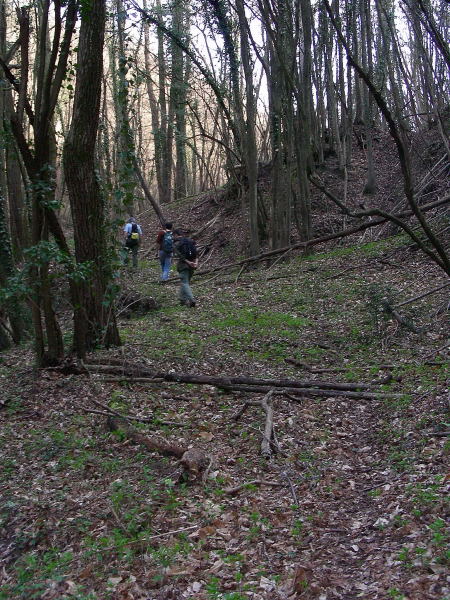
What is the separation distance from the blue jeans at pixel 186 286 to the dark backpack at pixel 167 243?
2346 mm

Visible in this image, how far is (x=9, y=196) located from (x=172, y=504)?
11.5m

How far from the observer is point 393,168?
23.6 metres

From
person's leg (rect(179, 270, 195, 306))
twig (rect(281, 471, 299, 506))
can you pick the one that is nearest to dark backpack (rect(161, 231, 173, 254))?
person's leg (rect(179, 270, 195, 306))

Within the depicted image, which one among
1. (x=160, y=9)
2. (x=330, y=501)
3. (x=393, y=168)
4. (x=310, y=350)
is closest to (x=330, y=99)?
(x=393, y=168)

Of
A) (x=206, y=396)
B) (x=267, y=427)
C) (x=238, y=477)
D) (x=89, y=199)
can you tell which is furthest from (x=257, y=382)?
(x=89, y=199)

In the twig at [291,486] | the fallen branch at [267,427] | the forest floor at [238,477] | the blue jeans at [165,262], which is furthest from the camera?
the blue jeans at [165,262]

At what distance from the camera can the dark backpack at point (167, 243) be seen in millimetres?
15414

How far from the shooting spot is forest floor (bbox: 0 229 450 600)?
410 cm

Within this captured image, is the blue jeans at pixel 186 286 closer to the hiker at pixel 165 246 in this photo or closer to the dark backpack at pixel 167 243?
the hiker at pixel 165 246

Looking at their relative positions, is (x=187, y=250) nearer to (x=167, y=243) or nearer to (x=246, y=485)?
(x=167, y=243)

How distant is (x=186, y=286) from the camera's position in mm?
13336

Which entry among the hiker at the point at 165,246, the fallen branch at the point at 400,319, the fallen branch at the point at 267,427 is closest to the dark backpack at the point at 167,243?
the hiker at the point at 165,246

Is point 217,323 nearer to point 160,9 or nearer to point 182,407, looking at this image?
point 182,407

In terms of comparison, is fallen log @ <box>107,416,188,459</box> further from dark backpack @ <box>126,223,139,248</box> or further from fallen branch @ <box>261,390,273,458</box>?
dark backpack @ <box>126,223,139,248</box>
